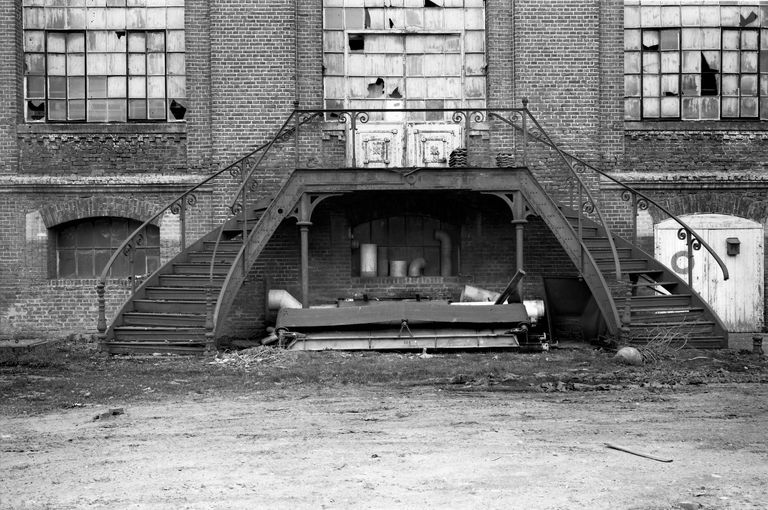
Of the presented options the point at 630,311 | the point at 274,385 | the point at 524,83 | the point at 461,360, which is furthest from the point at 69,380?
the point at 524,83

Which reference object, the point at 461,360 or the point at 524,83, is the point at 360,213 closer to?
the point at 524,83

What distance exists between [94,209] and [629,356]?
29.9 ft

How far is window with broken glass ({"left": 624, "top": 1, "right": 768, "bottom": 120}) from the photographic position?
16.1 metres

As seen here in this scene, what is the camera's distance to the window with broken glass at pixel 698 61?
52.9 feet

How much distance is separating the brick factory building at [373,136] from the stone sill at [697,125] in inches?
1.5

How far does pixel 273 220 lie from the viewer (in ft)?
45.4

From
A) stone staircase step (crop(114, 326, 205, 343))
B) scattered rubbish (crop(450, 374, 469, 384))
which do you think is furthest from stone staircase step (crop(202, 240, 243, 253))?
scattered rubbish (crop(450, 374, 469, 384))

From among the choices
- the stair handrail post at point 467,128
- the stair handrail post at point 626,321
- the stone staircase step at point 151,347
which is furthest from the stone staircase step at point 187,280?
the stair handrail post at point 626,321

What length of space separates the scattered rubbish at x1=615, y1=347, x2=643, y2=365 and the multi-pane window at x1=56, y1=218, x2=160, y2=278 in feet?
26.6

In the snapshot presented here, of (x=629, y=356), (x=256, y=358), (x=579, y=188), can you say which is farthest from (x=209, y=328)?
(x=579, y=188)

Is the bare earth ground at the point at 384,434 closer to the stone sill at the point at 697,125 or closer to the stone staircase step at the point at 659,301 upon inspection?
the stone staircase step at the point at 659,301

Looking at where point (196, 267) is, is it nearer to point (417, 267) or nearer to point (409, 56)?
point (417, 267)

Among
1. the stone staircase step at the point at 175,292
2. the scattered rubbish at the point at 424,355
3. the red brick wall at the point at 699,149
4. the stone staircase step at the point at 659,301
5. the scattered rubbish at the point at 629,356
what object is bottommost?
the scattered rubbish at the point at 424,355

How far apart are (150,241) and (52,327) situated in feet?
6.98
